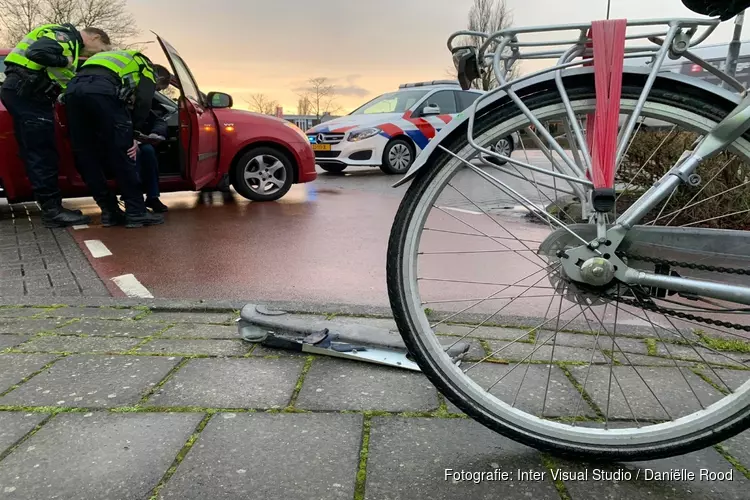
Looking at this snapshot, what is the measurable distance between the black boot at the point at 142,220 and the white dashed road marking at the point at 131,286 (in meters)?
1.76

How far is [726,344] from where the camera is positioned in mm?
2535

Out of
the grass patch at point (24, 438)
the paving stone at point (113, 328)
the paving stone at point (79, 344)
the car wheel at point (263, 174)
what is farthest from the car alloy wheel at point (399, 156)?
the grass patch at point (24, 438)

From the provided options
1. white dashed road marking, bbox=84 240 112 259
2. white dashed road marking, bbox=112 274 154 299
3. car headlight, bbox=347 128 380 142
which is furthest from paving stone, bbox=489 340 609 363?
car headlight, bbox=347 128 380 142

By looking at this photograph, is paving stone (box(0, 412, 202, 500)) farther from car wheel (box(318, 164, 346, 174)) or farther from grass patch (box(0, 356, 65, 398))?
car wheel (box(318, 164, 346, 174))

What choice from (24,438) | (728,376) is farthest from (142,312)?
(728,376)

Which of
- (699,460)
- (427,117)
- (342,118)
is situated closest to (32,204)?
(342,118)

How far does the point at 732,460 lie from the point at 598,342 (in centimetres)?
90

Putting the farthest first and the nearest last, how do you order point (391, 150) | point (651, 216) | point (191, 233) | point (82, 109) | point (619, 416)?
point (391, 150) < point (191, 233) < point (82, 109) < point (619, 416) < point (651, 216)

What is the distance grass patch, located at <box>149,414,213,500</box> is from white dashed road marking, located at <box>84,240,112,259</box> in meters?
3.00

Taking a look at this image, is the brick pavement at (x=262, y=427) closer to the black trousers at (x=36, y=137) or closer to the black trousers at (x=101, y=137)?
the black trousers at (x=101, y=137)

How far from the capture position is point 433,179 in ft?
5.24

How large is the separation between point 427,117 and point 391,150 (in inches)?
40.2

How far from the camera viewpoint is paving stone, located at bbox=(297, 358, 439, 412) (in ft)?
6.38

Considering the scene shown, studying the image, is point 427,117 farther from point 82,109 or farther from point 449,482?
point 449,482
